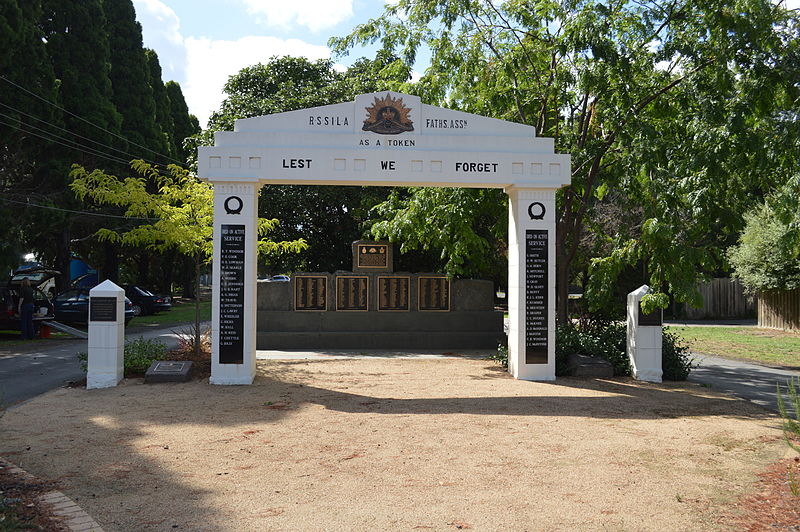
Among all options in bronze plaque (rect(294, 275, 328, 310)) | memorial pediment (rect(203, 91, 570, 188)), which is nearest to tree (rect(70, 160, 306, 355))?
memorial pediment (rect(203, 91, 570, 188))

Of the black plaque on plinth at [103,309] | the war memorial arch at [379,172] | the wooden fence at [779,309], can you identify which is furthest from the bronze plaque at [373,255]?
the wooden fence at [779,309]

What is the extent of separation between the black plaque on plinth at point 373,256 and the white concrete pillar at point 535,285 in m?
5.52

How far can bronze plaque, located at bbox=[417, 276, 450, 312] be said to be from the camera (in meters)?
16.4

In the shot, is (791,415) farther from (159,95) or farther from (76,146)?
(159,95)

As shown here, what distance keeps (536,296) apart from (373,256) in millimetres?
5938

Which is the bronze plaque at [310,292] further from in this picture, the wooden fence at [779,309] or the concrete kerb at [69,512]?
the wooden fence at [779,309]

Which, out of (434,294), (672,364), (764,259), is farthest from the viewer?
(764,259)

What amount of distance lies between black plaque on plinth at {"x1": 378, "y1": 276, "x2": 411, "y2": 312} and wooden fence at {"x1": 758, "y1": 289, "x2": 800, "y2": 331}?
16.2 m

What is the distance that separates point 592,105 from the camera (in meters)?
13.4

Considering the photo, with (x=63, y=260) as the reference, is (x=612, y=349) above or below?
below

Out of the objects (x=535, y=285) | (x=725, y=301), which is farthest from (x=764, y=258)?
(x=535, y=285)

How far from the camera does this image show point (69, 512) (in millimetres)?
4945

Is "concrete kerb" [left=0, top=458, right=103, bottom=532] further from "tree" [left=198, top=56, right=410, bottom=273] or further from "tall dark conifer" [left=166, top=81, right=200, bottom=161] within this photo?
"tall dark conifer" [left=166, top=81, right=200, bottom=161]

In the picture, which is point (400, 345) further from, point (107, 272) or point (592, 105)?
point (107, 272)
